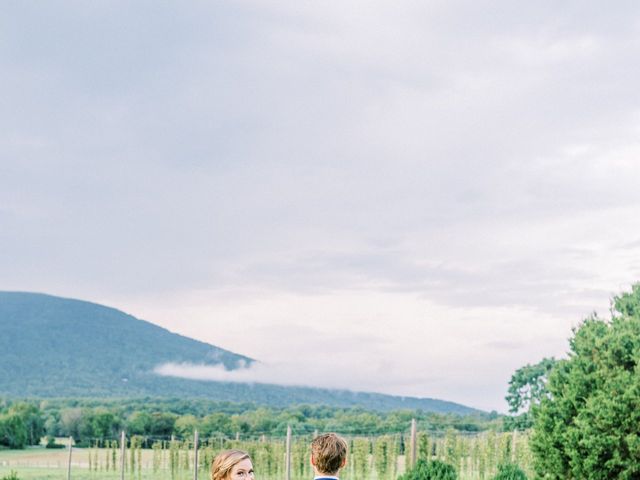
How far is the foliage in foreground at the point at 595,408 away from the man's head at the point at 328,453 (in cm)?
625

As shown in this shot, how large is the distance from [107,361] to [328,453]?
155957mm

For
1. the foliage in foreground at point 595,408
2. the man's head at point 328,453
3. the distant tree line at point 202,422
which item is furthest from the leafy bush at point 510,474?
the distant tree line at point 202,422

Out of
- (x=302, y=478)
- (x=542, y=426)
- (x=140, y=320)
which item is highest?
(x=140, y=320)

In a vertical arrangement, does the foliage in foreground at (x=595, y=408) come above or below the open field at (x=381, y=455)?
above

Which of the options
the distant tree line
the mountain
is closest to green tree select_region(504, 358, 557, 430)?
the distant tree line

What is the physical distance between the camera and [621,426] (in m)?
10.8

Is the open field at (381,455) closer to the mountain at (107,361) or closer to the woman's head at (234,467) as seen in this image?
the woman's head at (234,467)

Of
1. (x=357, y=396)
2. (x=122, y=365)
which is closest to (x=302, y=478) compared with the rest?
(x=357, y=396)

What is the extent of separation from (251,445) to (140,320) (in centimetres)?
15741

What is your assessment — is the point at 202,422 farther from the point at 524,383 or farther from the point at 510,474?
the point at 510,474

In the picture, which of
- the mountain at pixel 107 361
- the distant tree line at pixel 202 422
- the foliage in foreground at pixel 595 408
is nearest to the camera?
the foliage in foreground at pixel 595 408

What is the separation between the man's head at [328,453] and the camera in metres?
5.28

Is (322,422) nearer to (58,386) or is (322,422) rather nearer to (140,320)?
(58,386)

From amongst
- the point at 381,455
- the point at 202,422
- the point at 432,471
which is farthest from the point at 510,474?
the point at 202,422
